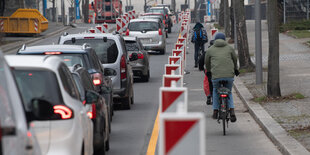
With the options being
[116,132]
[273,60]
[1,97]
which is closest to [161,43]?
[273,60]

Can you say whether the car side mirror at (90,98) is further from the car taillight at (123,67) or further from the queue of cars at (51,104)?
the car taillight at (123,67)

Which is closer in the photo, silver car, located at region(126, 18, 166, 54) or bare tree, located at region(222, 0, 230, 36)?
silver car, located at region(126, 18, 166, 54)

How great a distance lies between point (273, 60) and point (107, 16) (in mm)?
59895

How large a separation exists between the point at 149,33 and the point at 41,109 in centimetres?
2885

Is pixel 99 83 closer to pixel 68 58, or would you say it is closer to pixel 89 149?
pixel 68 58

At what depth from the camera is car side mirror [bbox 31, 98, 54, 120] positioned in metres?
6.23

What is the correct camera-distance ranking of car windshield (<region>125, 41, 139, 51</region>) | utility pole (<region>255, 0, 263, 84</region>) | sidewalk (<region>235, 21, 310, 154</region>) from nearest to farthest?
sidewalk (<region>235, 21, 310, 154</region>) → utility pole (<region>255, 0, 263, 84</region>) → car windshield (<region>125, 41, 139, 51</region>)

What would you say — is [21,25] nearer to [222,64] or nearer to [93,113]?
[222,64]

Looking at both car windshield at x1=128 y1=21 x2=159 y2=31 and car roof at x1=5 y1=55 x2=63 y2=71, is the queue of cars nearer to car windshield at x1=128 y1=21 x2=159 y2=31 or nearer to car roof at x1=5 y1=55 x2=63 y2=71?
car roof at x1=5 y1=55 x2=63 y2=71

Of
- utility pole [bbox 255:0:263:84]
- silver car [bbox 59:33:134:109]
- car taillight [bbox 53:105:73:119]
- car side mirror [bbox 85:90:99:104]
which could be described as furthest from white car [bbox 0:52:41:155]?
utility pole [bbox 255:0:263:84]

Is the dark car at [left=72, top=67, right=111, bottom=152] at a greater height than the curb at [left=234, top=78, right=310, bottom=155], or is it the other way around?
the dark car at [left=72, top=67, right=111, bottom=152]

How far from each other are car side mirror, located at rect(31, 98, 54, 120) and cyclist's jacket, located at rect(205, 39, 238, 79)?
6.33m

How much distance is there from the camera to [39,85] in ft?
24.9

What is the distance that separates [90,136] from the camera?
883 centimetres
